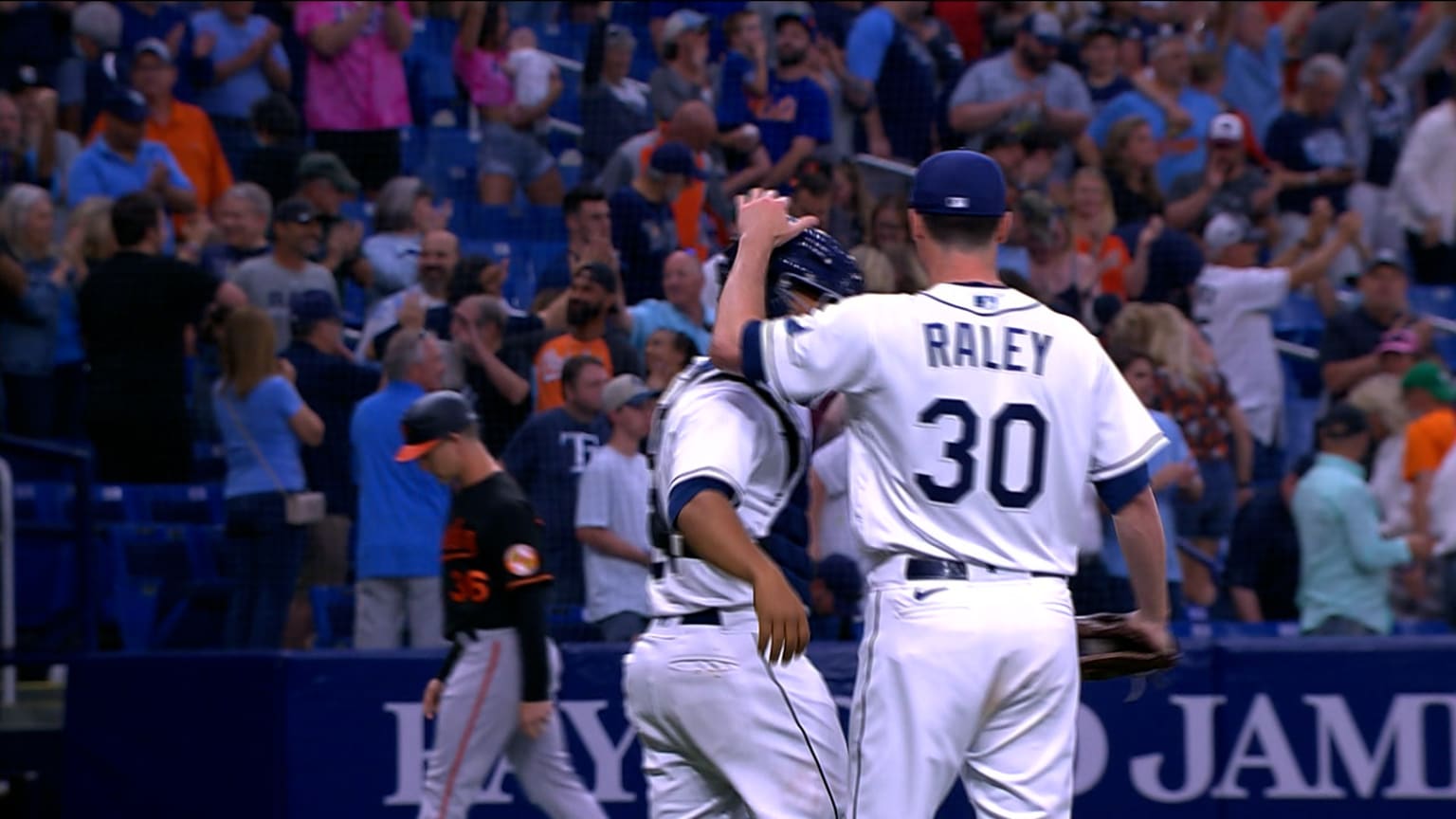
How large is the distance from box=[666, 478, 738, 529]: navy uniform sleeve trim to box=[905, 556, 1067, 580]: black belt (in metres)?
0.41

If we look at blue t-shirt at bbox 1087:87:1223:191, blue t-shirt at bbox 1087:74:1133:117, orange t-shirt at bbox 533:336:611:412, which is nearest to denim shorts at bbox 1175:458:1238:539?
orange t-shirt at bbox 533:336:611:412

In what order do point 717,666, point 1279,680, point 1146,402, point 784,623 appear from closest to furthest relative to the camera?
point 784,623
point 717,666
point 1279,680
point 1146,402

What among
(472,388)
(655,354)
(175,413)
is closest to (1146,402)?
(655,354)

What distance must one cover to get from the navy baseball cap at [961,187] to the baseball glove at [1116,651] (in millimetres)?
982

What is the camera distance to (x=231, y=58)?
11.4 metres

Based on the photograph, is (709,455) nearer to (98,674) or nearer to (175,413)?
(98,674)

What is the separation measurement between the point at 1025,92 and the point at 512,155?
297 cm

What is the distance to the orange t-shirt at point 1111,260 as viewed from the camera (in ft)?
33.8

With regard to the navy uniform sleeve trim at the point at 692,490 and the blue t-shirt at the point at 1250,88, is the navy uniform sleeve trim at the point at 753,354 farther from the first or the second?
the blue t-shirt at the point at 1250,88

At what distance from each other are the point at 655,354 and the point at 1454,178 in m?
6.34

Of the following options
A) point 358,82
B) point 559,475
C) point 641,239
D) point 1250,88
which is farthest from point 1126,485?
point 1250,88

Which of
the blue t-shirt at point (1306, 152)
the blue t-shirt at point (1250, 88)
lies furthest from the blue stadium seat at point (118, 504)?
the blue t-shirt at point (1250, 88)

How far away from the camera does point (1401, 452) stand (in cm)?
954

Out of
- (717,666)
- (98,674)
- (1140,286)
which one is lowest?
(98,674)
